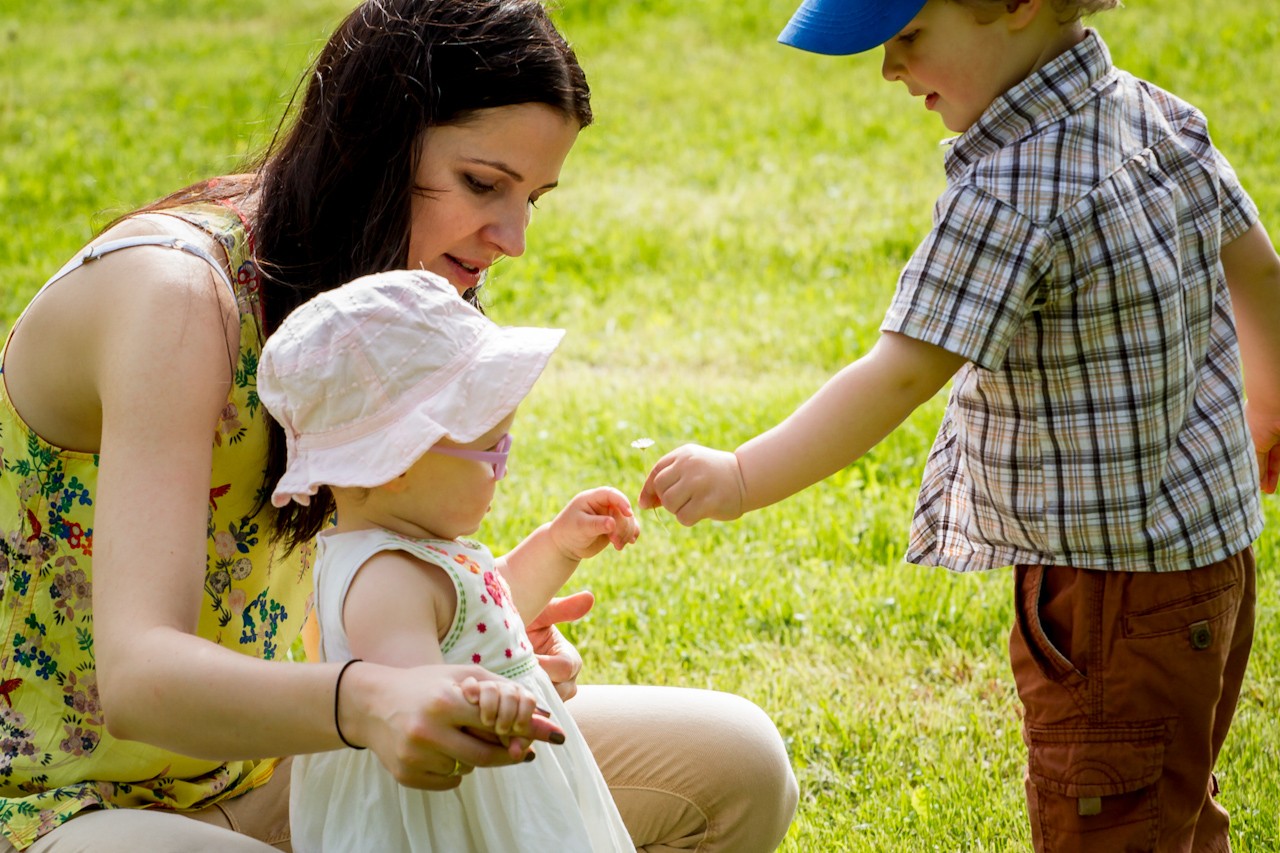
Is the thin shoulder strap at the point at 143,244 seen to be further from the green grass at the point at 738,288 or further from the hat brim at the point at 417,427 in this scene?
the green grass at the point at 738,288

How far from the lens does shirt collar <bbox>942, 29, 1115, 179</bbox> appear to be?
229cm

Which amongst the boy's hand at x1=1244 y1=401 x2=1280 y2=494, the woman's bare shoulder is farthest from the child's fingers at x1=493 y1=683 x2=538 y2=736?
the boy's hand at x1=1244 y1=401 x2=1280 y2=494

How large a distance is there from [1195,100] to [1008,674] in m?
5.39

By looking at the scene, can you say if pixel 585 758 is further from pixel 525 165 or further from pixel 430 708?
pixel 525 165

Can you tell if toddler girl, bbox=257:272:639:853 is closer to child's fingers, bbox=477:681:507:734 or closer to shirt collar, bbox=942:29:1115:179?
child's fingers, bbox=477:681:507:734

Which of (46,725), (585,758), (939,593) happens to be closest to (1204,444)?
(585,758)

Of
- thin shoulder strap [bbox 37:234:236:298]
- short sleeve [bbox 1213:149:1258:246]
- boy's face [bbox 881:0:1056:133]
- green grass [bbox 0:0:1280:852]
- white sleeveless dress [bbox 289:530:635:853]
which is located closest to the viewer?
white sleeveless dress [bbox 289:530:635:853]

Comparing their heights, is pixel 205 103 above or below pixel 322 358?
below

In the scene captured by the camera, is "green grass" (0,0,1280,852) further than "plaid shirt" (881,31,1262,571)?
Yes

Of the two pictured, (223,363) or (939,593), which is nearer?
(223,363)

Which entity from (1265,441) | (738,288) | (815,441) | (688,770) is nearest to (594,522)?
(815,441)

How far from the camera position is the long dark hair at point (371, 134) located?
2.22 m

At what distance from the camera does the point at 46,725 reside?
2143 millimetres

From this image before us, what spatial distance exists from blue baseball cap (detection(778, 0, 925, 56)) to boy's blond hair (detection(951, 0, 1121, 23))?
9 centimetres
